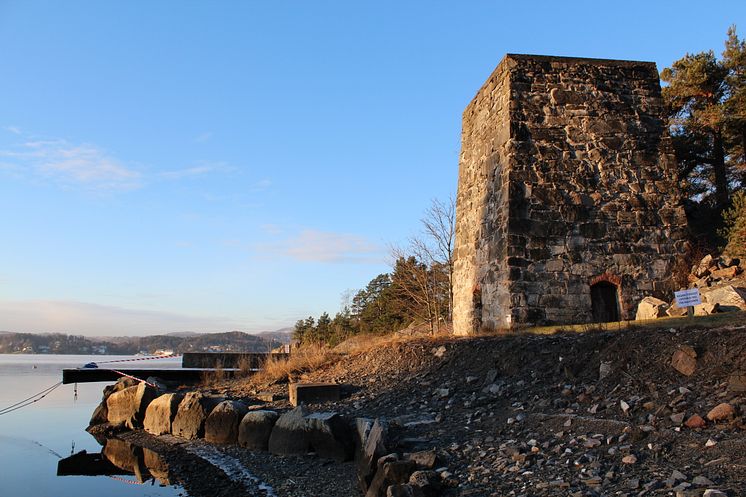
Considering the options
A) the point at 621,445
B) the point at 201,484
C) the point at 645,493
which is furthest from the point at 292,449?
the point at 645,493

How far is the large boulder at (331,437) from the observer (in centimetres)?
760

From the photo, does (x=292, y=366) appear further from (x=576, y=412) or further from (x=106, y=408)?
(x=576, y=412)

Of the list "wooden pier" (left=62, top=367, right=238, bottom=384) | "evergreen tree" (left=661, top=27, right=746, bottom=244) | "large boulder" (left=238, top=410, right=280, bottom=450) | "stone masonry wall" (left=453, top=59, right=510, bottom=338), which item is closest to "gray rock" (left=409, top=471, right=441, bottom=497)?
"large boulder" (left=238, top=410, right=280, bottom=450)

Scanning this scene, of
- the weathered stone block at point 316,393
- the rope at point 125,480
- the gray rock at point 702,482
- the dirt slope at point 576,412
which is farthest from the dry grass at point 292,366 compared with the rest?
the gray rock at point 702,482

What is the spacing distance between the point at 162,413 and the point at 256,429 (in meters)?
3.87

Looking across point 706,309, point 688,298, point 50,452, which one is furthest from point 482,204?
point 50,452

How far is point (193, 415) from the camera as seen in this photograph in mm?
10977

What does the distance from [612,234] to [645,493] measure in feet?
30.3

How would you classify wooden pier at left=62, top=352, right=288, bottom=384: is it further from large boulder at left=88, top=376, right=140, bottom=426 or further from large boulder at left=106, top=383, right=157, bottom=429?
large boulder at left=106, top=383, right=157, bottom=429

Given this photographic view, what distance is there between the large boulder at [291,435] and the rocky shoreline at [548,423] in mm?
170

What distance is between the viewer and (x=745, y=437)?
463cm

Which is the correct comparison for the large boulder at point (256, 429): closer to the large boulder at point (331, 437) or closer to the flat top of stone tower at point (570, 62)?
the large boulder at point (331, 437)

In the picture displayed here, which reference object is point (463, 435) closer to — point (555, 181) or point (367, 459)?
point (367, 459)

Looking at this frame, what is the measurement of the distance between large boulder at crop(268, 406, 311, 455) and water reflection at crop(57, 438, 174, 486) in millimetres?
1927
